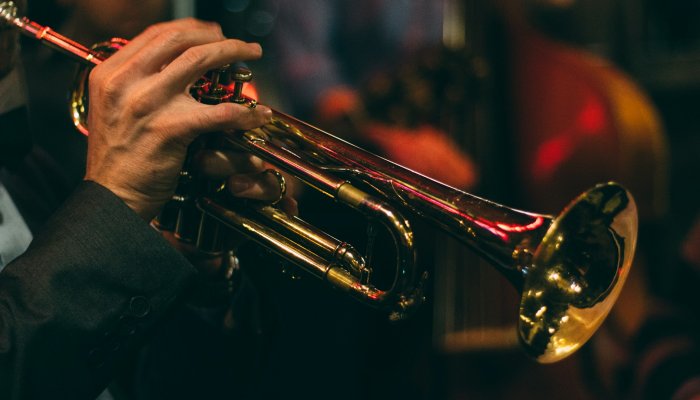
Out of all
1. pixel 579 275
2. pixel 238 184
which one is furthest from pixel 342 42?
pixel 579 275

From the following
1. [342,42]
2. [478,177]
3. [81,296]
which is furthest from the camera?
[342,42]

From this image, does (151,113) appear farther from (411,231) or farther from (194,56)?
(411,231)

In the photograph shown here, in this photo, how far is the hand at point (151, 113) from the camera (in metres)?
0.83

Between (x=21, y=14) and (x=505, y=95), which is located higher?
(x=21, y=14)

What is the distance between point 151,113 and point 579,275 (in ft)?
1.87

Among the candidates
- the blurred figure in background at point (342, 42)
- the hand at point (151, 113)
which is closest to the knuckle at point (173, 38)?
the hand at point (151, 113)

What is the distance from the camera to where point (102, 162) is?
2.84 ft

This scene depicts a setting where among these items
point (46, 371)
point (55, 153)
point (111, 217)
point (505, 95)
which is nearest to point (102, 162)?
point (111, 217)

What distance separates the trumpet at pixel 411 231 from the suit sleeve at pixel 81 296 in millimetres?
134

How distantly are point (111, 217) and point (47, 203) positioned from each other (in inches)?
13.7

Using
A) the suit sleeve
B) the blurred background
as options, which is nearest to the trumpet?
the suit sleeve

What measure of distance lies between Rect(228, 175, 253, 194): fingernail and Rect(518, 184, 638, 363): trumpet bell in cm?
38

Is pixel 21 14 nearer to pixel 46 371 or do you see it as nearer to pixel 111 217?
pixel 111 217

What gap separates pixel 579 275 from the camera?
35.8 inches
